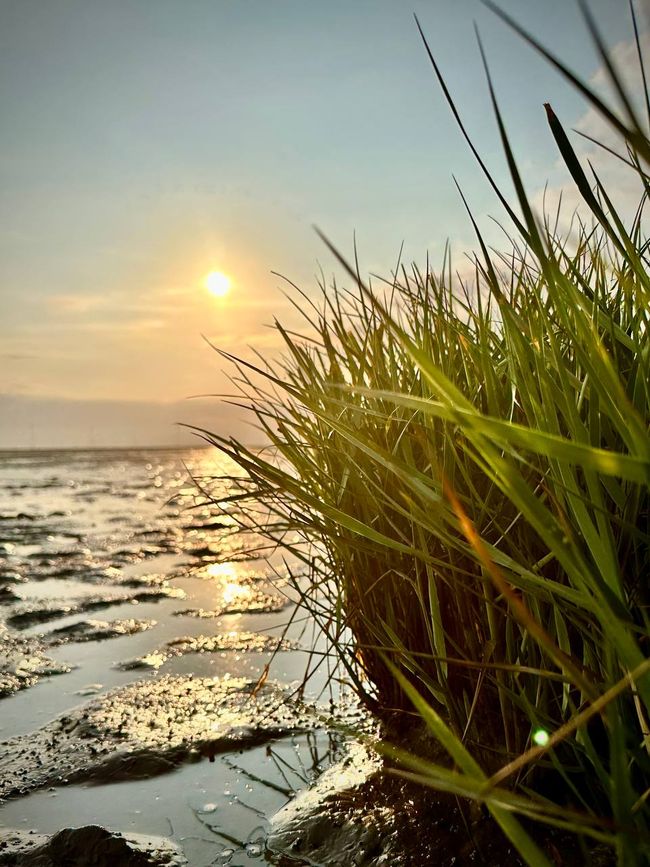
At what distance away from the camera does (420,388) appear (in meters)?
1.37

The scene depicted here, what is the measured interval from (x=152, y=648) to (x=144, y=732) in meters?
0.80

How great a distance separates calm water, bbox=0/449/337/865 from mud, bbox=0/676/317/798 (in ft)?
0.19

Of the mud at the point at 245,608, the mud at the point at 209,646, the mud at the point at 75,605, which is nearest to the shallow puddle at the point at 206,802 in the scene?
the mud at the point at 209,646

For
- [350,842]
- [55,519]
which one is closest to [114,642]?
[350,842]

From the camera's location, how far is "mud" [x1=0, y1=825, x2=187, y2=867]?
118cm

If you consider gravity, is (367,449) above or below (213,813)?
above

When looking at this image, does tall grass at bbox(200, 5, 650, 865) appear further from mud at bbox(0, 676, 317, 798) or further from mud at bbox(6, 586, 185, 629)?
mud at bbox(6, 586, 185, 629)

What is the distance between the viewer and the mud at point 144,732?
5.11ft

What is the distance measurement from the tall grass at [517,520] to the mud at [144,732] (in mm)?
385

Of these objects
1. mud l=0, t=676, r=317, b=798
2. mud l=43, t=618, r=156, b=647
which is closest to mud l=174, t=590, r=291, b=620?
mud l=43, t=618, r=156, b=647

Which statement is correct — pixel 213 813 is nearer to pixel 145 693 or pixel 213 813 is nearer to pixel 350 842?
pixel 350 842

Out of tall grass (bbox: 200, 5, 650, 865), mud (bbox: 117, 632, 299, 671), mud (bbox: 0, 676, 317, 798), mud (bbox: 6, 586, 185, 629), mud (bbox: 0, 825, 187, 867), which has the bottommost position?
mud (bbox: 6, 586, 185, 629)

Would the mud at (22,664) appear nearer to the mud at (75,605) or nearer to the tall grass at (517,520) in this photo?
the mud at (75,605)

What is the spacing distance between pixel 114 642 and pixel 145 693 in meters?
0.70
